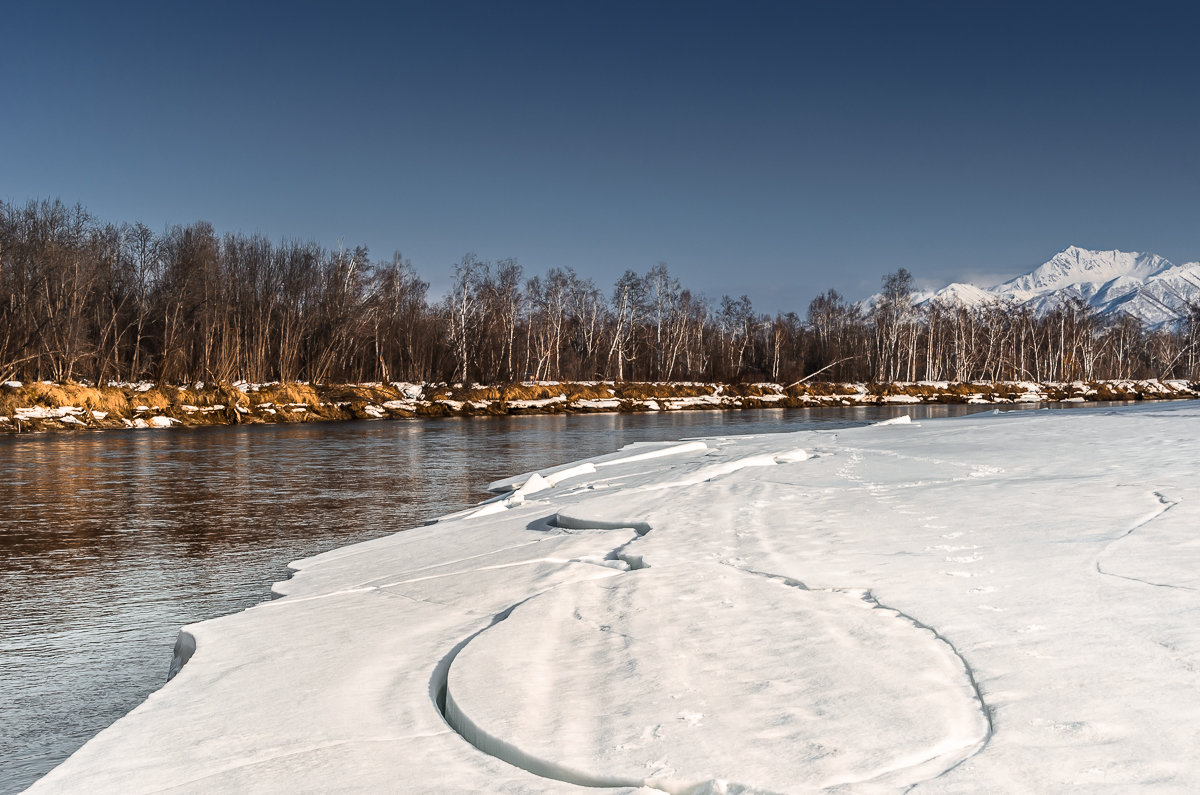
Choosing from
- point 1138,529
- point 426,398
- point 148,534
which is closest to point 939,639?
point 1138,529

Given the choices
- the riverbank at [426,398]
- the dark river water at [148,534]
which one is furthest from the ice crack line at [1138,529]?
the riverbank at [426,398]

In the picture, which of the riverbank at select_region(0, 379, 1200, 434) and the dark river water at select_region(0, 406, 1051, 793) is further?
the riverbank at select_region(0, 379, 1200, 434)

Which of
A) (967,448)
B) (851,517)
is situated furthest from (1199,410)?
(851,517)

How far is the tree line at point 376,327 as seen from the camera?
35.6 m

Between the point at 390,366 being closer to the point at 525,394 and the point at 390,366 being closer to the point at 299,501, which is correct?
the point at 525,394

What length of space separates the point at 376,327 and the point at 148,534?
39.1 m

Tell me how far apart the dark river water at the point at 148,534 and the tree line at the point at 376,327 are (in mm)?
19367

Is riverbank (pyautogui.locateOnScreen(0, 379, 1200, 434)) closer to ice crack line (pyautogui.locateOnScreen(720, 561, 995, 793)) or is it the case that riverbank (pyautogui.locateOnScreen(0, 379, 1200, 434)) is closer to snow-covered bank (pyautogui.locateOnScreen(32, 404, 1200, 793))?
snow-covered bank (pyautogui.locateOnScreen(32, 404, 1200, 793))

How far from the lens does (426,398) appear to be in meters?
38.4

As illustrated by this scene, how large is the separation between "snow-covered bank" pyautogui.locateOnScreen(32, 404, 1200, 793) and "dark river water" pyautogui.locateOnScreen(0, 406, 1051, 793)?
58 centimetres

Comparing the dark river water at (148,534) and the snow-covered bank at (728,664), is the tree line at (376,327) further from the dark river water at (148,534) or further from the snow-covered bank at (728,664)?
the snow-covered bank at (728,664)

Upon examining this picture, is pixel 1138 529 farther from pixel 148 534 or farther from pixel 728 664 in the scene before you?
pixel 148 534

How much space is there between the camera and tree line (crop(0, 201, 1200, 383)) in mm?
35625

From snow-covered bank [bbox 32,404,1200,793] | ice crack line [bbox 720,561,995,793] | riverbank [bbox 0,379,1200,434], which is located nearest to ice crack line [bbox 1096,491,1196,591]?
snow-covered bank [bbox 32,404,1200,793]
